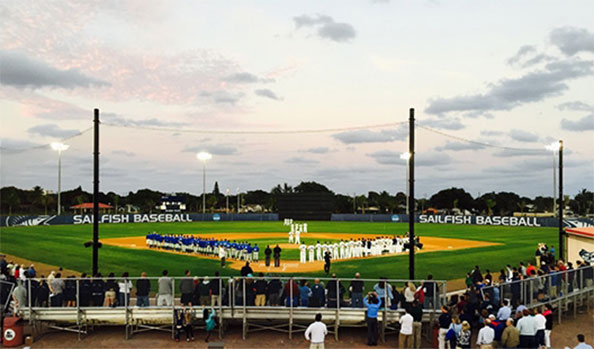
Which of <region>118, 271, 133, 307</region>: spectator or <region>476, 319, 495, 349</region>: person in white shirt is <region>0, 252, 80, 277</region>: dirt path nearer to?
<region>118, 271, 133, 307</region>: spectator

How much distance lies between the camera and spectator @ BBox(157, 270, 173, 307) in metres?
14.2

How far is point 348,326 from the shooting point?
14.9 m

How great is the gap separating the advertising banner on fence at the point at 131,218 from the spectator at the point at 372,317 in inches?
2612

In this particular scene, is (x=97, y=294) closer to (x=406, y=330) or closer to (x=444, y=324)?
→ (x=406, y=330)

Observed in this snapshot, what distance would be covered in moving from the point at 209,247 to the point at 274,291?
18.7 metres

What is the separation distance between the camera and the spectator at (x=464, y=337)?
1122 centimetres

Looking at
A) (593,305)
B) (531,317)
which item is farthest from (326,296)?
(593,305)

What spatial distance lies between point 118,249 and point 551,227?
55759mm

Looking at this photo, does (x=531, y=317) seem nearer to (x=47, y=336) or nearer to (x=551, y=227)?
(x=47, y=336)

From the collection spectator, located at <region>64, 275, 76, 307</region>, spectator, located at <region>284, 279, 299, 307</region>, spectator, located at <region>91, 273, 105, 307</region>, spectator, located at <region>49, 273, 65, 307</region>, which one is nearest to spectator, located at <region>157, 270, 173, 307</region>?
spectator, located at <region>91, 273, 105, 307</region>

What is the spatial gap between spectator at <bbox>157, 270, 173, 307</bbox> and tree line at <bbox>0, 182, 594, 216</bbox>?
341ft

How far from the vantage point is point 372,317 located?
1341cm

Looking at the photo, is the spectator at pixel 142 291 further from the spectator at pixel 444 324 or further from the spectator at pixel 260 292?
the spectator at pixel 444 324

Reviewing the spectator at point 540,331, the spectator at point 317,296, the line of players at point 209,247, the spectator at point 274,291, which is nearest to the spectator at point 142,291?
the spectator at point 274,291
